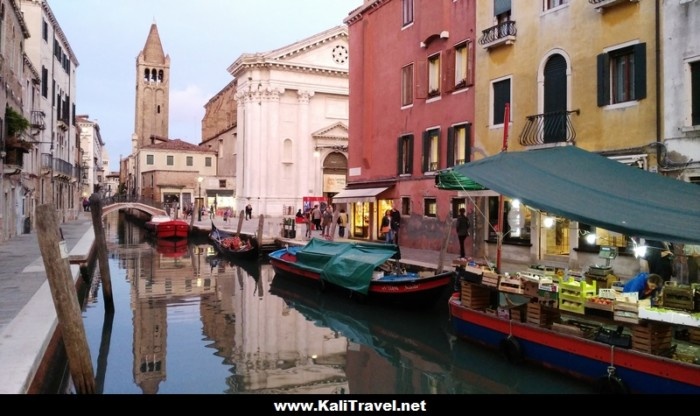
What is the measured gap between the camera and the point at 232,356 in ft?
31.6

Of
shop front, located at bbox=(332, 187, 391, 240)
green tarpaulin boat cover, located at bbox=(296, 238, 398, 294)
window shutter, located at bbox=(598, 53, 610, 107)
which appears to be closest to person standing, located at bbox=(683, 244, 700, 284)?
window shutter, located at bbox=(598, 53, 610, 107)

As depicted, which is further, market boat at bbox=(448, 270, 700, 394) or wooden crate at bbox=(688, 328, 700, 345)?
wooden crate at bbox=(688, 328, 700, 345)

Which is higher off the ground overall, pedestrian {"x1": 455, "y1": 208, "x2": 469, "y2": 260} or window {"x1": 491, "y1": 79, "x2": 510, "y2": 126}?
window {"x1": 491, "y1": 79, "x2": 510, "y2": 126}

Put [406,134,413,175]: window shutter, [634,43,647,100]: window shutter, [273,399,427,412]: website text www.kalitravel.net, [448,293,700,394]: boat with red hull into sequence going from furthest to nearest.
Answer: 1. [406,134,413,175]: window shutter
2. [634,43,647,100]: window shutter
3. [448,293,700,394]: boat with red hull
4. [273,399,427,412]: website text www.kalitravel.net

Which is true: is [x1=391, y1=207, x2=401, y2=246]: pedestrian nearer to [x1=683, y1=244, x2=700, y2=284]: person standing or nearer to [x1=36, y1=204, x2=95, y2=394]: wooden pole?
[x1=683, y1=244, x2=700, y2=284]: person standing

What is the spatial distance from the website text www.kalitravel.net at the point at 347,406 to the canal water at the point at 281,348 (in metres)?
2.56

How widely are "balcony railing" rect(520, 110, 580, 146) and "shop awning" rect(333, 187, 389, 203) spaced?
7.39 m

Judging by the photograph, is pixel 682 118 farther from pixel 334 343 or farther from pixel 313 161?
pixel 313 161

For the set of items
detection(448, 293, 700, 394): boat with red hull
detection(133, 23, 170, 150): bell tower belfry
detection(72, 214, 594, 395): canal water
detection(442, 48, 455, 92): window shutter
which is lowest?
detection(72, 214, 594, 395): canal water

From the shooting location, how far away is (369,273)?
1355 cm

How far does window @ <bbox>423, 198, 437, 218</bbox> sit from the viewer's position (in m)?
19.2

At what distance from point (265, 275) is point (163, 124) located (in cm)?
6076

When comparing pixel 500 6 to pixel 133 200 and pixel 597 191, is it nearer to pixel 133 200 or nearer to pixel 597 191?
pixel 597 191

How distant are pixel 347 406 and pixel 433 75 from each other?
1592 cm
